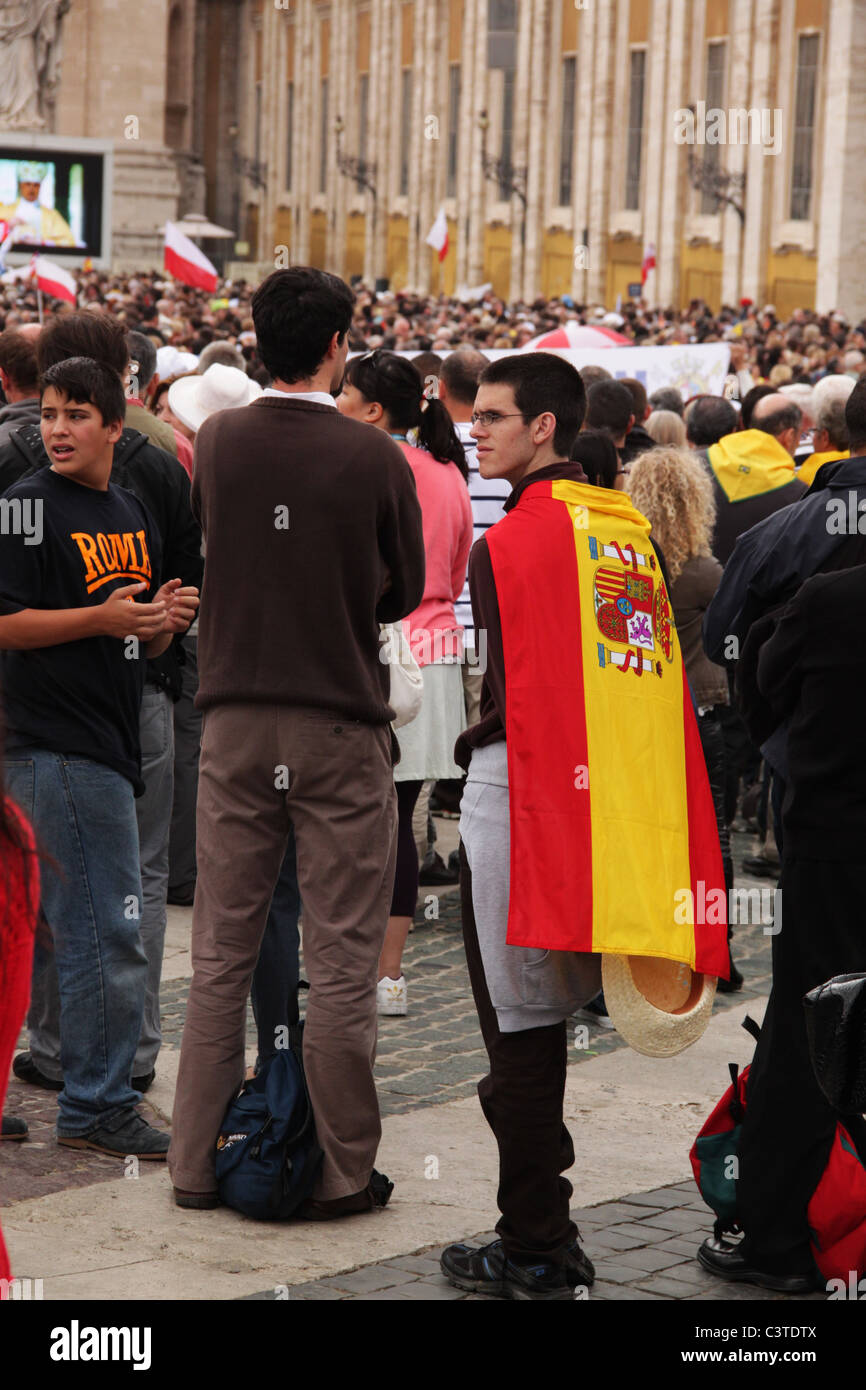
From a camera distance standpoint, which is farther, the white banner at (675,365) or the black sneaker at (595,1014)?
the white banner at (675,365)

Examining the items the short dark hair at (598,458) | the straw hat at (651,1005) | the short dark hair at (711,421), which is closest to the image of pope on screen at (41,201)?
the short dark hair at (711,421)

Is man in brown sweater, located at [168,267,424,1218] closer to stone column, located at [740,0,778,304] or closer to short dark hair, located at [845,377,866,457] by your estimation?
short dark hair, located at [845,377,866,457]

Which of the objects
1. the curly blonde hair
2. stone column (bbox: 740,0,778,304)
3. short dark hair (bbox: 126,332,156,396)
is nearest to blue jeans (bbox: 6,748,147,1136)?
short dark hair (bbox: 126,332,156,396)

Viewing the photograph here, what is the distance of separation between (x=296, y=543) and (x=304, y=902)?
0.83 metres

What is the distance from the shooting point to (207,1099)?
15.8 feet

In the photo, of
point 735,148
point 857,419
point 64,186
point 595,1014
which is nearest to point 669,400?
point 595,1014

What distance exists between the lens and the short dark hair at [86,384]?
16.7ft

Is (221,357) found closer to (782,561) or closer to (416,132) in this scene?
(782,561)

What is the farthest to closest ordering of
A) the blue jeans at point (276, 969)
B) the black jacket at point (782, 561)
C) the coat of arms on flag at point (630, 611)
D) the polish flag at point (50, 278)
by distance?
1. the polish flag at point (50, 278)
2. the blue jeans at point (276, 969)
3. the black jacket at point (782, 561)
4. the coat of arms on flag at point (630, 611)

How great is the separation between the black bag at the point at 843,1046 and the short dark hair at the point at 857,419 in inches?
83.0

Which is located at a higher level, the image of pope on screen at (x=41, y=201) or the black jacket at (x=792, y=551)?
the image of pope on screen at (x=41, y=201)

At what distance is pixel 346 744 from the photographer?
15.5 ft

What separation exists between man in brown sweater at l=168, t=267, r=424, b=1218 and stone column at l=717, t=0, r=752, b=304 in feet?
122

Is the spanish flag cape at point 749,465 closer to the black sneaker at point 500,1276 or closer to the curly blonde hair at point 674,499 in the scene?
the curly blonde hair at point 674,499
